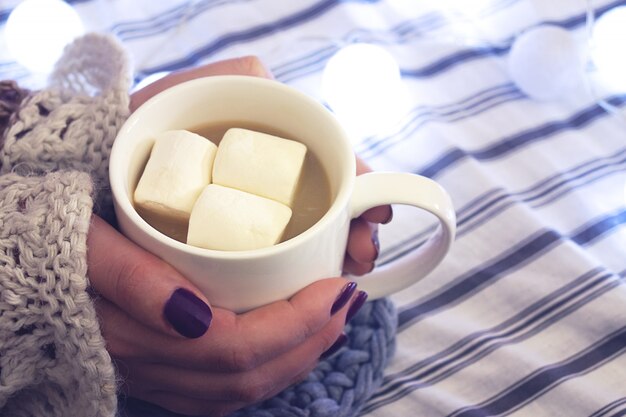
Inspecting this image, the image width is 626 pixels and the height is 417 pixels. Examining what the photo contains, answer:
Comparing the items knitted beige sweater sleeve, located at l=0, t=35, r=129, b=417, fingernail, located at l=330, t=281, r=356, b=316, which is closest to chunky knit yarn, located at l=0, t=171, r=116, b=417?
knitted beige sweater sleeve, located at l=0, t=35, r=129, b=417

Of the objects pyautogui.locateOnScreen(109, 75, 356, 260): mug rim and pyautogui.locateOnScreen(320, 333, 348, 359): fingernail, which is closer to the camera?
pyautogui.locateOnScreen(109, 75, 356, 260): mug rim

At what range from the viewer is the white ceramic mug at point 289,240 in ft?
1.33

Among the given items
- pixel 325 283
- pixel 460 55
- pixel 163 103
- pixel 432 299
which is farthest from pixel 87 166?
pixel 460 55

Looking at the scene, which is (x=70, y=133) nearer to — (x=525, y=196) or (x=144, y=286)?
(x=144, y=286)

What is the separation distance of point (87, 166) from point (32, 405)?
17 centimetres

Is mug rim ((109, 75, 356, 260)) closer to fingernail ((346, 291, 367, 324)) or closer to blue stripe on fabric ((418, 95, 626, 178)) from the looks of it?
fingernail ((346, 291, 367, 324))

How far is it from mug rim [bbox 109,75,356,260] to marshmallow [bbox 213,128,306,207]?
0.03 meters

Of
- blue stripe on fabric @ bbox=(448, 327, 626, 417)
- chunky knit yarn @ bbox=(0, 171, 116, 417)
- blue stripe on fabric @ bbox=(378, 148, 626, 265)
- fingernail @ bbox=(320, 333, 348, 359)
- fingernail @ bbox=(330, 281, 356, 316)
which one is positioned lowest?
chunky knit yarn @ bbox=(0, 171, 116, 417)

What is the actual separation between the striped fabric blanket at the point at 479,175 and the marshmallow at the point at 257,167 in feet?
0.63

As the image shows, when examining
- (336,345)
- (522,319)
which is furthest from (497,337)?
(336,345)

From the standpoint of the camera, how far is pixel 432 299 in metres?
0.60

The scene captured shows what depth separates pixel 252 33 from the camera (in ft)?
2.53

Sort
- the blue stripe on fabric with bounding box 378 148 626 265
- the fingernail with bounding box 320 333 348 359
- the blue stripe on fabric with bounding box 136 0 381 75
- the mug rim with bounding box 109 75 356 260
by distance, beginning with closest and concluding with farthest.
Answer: the mug rim with bounding box 109 75 356 260 < the fingernail with bounding box 320 333 348 359 < the blue stripe on fabric with bounding box 378 148 626 265 < the blue stripe on fabric with bounding box 136 0 381 75

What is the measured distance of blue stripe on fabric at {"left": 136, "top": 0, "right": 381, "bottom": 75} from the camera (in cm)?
74
